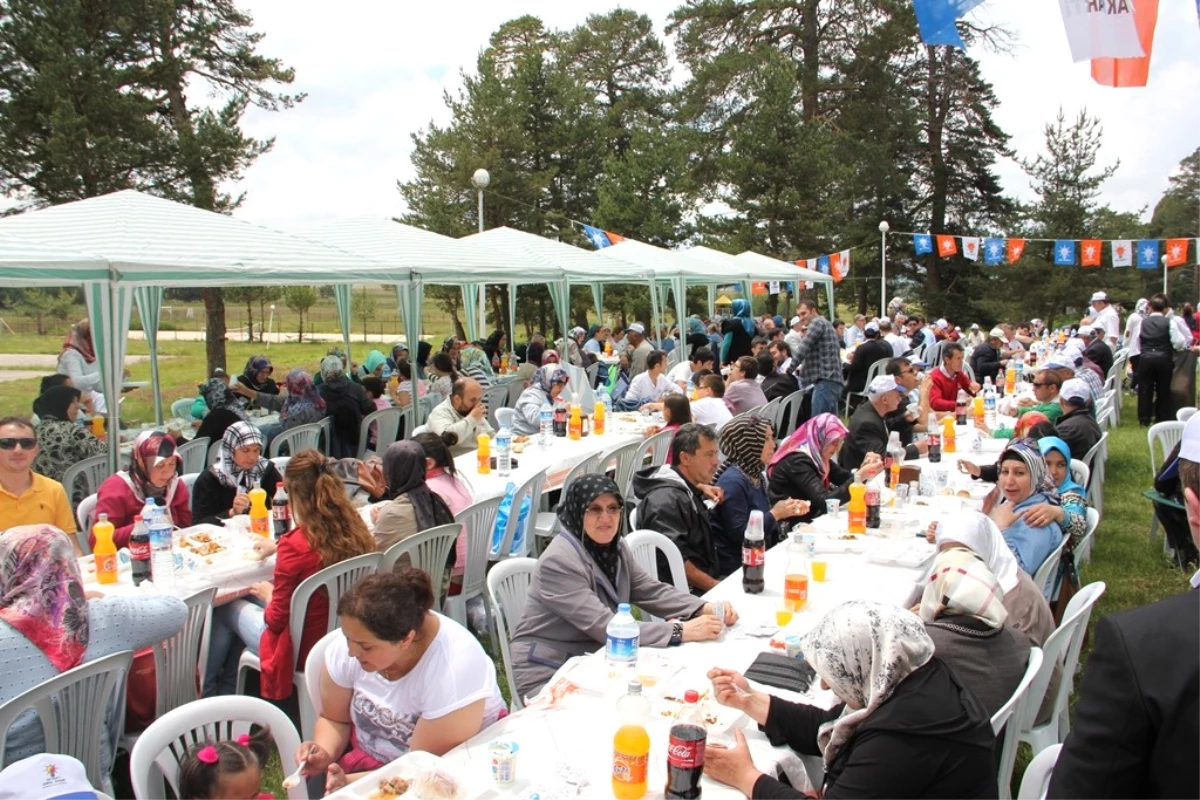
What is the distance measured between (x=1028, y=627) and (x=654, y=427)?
519 centimetres

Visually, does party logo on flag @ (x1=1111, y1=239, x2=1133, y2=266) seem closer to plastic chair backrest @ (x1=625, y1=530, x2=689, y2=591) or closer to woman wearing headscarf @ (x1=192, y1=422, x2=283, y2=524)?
plastic chair backrest @ (x1=625, y1=530, x2=689, y2=591)

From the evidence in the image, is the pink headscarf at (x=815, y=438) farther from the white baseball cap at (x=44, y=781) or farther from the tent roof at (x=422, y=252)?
the tent roof at (x=422, y=252)

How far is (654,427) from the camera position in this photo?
8.28m

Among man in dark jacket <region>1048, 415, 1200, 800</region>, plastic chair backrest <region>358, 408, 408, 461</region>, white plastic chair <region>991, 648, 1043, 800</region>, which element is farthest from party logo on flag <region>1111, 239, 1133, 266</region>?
man in dark jacket <region>1048, 415, 1200, 800</region>

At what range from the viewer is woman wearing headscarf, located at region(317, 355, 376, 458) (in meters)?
8.47

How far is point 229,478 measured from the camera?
Result: 5270 millimetres

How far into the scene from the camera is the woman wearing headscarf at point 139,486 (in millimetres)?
4723

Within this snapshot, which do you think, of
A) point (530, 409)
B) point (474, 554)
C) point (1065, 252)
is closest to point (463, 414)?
point (530, 409)

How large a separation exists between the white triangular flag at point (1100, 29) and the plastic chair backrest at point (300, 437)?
649 centimetres

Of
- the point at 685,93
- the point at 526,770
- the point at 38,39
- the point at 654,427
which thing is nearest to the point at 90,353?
the point at 654,427

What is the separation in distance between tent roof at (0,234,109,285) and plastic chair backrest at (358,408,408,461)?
10.4 feet

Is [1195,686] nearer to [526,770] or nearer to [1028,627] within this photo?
[526,770]

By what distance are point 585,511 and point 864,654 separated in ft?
4.80

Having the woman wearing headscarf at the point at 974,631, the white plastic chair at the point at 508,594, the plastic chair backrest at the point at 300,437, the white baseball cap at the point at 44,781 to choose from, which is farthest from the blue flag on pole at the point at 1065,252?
the white baseball cap at the point at 44,781
